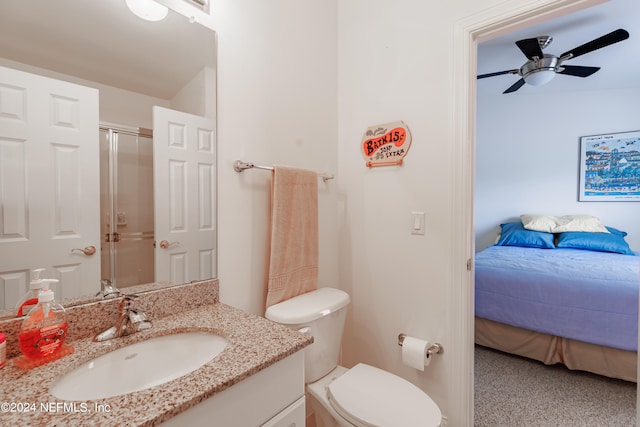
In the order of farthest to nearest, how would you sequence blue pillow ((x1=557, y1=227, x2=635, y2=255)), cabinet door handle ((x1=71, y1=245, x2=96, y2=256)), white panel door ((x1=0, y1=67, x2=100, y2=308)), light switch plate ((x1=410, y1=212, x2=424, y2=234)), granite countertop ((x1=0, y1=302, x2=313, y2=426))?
blue pillow ((x1=557, y1=227, x2=635, y2=255)) → light switch plate ((x1=410, y1=212, x2=424, y2=234)) → cabinet door handle ((x1=71, y1=245, x2=96, y2=256)) → white panel door ((x1=0, y1=67, x2=100, y2=308)) → granite countertop ((x1=0, y1=302, x2=313, y2=426))

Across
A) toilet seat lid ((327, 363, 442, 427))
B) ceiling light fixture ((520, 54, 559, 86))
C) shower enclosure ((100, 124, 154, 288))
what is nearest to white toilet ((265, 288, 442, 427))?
toilet seat lid ((327, 363, 442, 427))

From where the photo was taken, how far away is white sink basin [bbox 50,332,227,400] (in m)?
0.73

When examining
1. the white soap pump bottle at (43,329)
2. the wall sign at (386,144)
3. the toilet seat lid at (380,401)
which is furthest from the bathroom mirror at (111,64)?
the wall sign at (386,144)

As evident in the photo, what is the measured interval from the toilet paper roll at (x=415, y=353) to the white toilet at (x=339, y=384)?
0.55 ft

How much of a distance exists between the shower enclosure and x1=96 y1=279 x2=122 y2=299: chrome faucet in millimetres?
10

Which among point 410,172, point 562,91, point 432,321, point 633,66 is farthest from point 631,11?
point 432,321

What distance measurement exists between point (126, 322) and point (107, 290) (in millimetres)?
135

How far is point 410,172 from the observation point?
1524 millimetres

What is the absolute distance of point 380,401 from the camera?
113cm

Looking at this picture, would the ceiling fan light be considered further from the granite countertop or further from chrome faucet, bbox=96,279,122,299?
chrome faucet, bbox=96,279,122,299

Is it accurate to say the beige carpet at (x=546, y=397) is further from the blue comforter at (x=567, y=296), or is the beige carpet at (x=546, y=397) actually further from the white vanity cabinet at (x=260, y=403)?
the white vanity cabinet at (x=260, y=403)

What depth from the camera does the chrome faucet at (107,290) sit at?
94 cm

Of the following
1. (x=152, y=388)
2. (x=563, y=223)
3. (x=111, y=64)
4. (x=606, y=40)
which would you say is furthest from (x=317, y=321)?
(x=563, y=223)

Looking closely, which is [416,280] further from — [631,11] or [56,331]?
[631,11]
